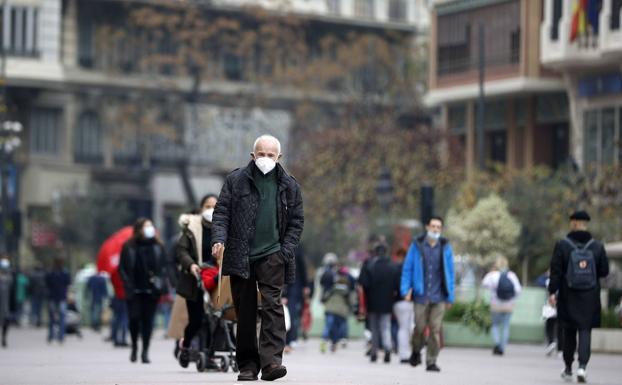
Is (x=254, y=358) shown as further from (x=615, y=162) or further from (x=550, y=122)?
(x=550, y=122)

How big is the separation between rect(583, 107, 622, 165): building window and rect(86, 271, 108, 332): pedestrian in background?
16121 millimetres

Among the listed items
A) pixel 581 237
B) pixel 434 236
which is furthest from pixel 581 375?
pixel 434 236

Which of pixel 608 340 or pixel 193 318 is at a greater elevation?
pixel 193 318

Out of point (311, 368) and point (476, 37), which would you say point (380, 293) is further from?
point (476, 37)

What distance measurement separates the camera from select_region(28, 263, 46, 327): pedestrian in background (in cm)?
4794

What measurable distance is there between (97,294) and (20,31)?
29.1 metres

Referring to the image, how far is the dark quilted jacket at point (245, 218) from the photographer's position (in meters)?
15.5

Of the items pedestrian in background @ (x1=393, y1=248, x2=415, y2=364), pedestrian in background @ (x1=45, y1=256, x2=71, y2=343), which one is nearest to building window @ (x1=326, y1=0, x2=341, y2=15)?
pedestrian in background @ (x1=45, y1=256, x2=71, y2=343)

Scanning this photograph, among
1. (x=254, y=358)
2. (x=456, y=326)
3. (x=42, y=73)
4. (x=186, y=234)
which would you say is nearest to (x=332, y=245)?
(x=42, y=73)

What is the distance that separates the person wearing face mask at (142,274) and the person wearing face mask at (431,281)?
9.43ft

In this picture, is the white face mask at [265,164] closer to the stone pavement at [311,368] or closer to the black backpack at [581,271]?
the stone pavement at [311,368]

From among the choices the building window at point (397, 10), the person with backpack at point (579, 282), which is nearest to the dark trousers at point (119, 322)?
the person with backpack at point (579, 282)

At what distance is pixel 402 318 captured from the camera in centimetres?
2656

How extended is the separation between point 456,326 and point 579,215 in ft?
51.6
